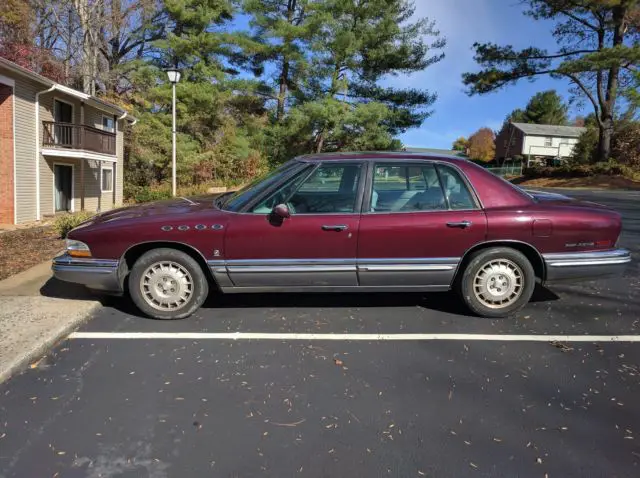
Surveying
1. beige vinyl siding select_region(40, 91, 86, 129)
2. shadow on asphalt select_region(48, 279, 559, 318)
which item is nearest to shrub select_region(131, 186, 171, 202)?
beige vinyl siding select_region(40, 91, 86, 129)

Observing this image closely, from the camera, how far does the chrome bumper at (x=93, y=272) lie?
14.4ft

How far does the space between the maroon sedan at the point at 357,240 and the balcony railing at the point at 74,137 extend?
49.9 ft

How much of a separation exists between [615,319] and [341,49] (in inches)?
945

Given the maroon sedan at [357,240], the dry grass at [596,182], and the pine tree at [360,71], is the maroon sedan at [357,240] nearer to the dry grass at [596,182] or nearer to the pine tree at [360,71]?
the pine tree at [360,71]

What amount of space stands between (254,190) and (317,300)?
139 centimetres

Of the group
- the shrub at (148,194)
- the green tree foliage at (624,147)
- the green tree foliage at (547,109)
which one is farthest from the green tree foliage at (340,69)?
the green tree foliage at (547,109)

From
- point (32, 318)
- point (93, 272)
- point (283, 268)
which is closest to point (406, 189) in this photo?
point (283, 268)

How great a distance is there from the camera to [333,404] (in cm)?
303

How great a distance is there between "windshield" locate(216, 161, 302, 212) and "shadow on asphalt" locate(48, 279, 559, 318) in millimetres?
1071

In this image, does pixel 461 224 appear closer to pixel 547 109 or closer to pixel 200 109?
pixel 200 109

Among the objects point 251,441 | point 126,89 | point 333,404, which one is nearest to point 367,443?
Result: point 333,404

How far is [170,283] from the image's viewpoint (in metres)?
4.44

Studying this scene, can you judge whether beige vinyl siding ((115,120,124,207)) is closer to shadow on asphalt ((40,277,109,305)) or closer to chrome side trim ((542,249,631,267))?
shadow on asphalt ((40,277,109,305))

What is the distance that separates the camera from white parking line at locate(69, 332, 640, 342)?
408 cm
